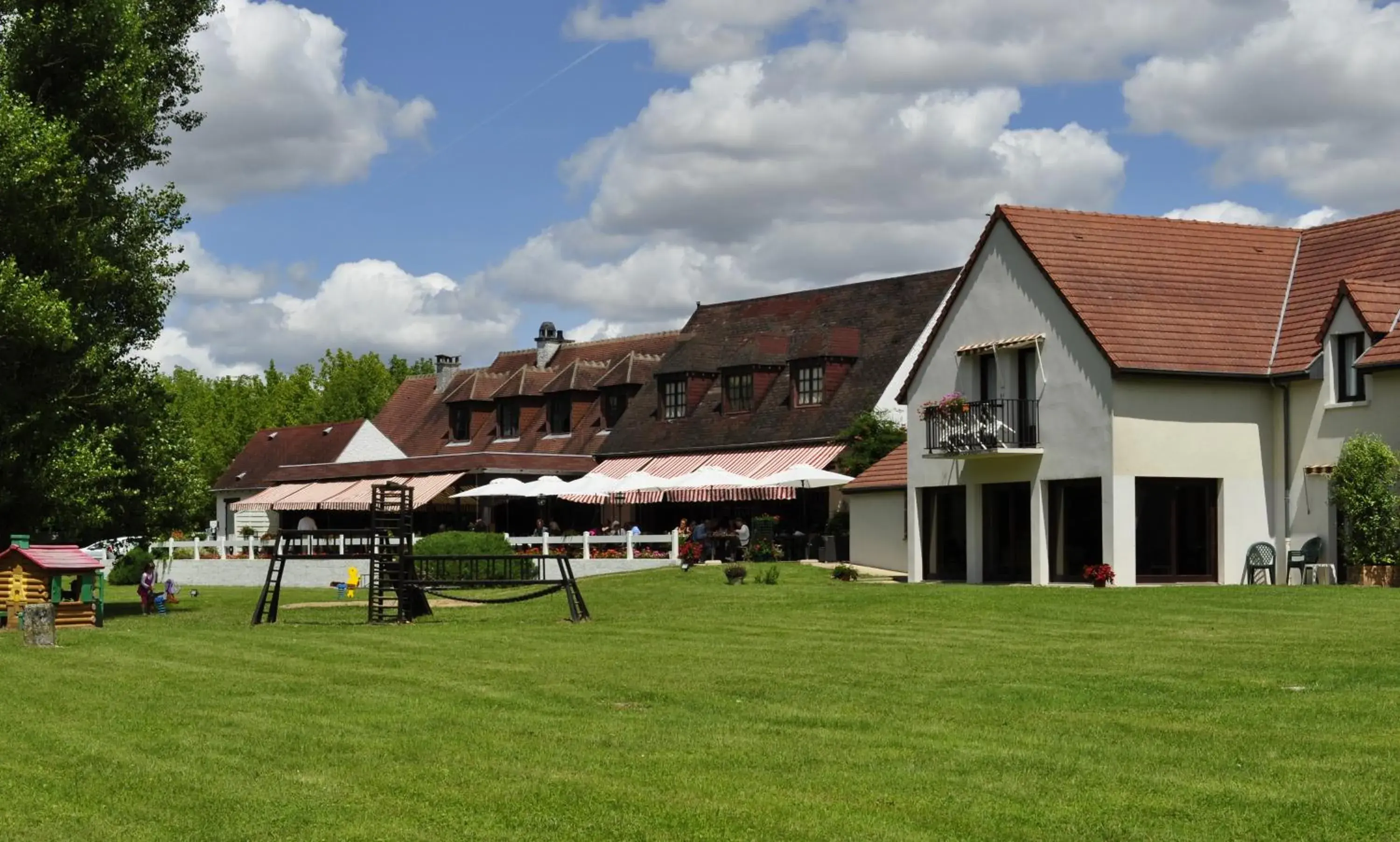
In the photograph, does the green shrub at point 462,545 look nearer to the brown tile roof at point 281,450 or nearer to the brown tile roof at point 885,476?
the brown tile roof at point 885,476

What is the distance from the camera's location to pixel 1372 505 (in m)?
33.2

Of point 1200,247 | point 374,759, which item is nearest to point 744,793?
point 374,759

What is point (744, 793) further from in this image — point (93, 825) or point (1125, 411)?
point (1125, 411)

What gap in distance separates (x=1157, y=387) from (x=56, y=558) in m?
21.1

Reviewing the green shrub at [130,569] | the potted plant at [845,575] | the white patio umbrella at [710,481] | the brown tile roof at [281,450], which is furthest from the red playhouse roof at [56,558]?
the brown tile roof at [281,450]

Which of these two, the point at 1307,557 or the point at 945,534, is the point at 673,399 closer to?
the point at 945,534

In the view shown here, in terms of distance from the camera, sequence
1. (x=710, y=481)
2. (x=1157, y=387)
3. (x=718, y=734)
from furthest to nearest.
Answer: (x=710, y=481), (x=1157, y=387), (x=718, y=734)

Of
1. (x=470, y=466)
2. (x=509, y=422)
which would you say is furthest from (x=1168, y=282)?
(x=509, y=422)

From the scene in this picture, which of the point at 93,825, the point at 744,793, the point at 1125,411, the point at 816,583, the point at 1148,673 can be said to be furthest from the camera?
the point at 816,583

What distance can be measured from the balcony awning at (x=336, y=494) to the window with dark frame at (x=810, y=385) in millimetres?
11810

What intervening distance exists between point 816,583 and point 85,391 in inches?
608

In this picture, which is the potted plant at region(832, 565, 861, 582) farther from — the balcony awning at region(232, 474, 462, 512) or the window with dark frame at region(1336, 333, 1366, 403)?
the balcony awning at region(232, 474, 462, 512)

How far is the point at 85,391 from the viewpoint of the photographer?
33188 millimetres

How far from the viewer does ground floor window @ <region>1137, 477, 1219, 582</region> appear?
119 ft
